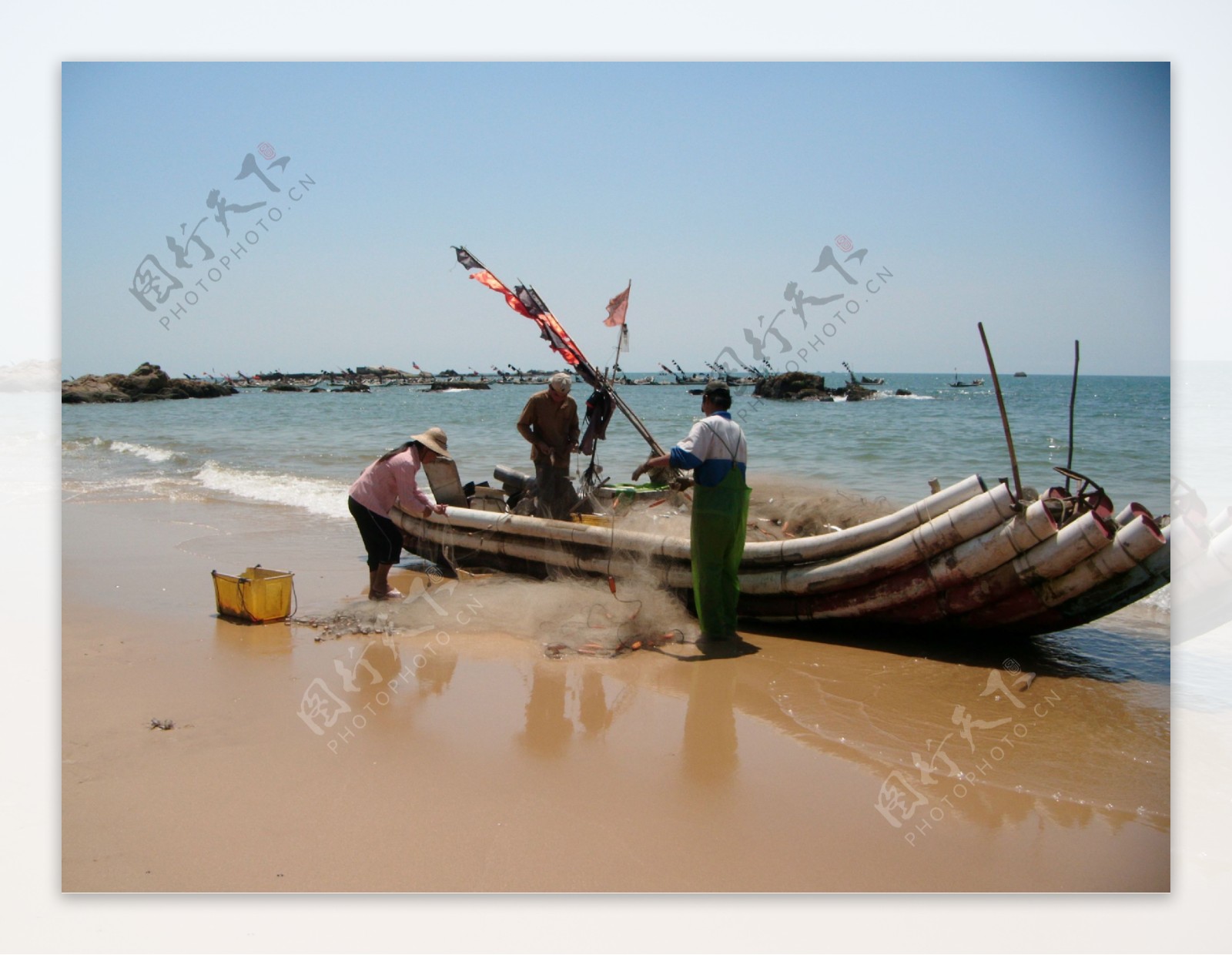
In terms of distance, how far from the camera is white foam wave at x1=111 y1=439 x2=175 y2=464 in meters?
20.2

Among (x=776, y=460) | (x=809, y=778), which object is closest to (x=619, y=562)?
(x=809, y=778)

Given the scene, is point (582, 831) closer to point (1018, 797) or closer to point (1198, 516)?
point (1018, 797)

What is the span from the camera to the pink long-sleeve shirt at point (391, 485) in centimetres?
662

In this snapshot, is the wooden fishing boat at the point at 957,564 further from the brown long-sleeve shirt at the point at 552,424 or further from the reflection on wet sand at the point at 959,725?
the brown long-sleeve shirt at the point at 552,424

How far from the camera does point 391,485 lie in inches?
264

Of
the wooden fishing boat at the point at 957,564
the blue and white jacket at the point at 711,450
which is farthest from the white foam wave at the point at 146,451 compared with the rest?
the blue and white jacket at the point at 711,450

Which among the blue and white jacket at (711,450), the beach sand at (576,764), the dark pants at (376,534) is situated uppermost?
the blue and white jacket at (711,450)

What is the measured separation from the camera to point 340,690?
504 cm

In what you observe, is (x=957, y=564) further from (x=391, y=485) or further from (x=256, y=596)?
(x=256, y=596)

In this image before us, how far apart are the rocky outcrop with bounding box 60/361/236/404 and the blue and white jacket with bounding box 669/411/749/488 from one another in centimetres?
4054

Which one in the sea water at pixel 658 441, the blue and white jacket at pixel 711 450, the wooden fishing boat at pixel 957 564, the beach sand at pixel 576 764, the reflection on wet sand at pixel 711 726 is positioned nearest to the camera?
the beach sand at pixel 576 764

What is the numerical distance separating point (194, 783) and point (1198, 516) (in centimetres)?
505

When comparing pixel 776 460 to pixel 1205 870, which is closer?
pixel 1205 870

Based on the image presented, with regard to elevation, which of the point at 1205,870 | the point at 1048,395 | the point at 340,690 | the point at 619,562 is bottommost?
the point at 1205,870
